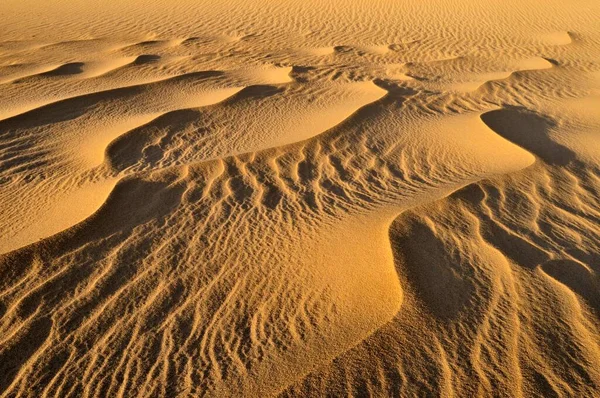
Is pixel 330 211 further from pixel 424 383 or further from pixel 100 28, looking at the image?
pixel 100 28

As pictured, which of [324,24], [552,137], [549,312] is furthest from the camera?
[324,24]

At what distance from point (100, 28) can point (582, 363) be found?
31.4 ft

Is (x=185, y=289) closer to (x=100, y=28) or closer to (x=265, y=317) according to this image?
(x=265, y=317)

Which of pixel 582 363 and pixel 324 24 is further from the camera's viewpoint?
pixel 324 24

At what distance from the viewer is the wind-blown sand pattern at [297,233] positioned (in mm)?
2344

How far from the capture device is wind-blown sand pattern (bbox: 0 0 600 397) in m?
2.34

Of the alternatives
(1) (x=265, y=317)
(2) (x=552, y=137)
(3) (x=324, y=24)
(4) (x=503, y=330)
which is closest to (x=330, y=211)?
(1) (x=265, y=317)

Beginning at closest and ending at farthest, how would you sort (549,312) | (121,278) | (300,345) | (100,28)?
1. (300,345)
2. (549,312)
3. (121,278)
4. (100,28)

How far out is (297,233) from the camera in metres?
3.22

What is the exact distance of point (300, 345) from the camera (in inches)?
A: 95.7

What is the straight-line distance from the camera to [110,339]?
8.05 feet

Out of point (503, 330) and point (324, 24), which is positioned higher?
point (503, 330)

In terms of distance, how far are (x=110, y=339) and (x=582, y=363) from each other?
2159 millimetres

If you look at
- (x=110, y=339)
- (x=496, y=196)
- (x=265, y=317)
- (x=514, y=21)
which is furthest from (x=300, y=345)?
(x=514, y=21)
